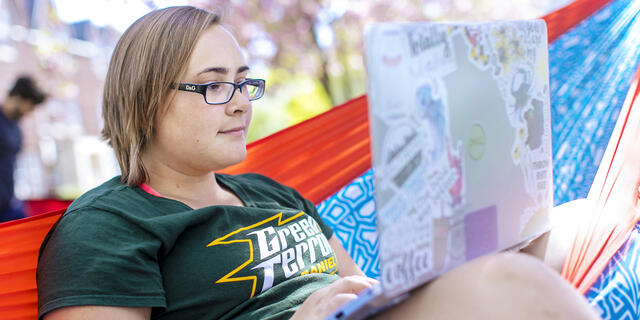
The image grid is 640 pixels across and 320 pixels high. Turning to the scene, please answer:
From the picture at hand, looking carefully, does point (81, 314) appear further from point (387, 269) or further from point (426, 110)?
point (426, 110)

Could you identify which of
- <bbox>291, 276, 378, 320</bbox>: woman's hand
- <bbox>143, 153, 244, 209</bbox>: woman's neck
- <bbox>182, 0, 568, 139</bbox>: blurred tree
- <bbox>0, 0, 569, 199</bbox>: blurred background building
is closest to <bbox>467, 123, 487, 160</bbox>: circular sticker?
<bbox>291, 276, 378, 320</bbox>: woman's hand

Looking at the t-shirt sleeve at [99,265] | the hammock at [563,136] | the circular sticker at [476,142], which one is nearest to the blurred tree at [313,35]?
the hammock at [563,136]

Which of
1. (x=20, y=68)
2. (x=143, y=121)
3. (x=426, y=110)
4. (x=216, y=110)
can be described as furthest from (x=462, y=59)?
(x=20, y=68)

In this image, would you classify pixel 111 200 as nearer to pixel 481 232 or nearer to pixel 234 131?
pixel 234 131

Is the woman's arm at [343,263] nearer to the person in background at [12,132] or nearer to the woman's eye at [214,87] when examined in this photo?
the woman's eye at [214,87]

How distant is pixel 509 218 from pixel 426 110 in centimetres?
30

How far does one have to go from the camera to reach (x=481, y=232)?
90 centimetres

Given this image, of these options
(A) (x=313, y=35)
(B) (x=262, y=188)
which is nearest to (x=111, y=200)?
(B) (x=262, y=188)

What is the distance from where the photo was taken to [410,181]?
2.52ft

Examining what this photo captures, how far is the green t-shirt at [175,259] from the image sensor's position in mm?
1021

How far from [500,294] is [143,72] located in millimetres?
841

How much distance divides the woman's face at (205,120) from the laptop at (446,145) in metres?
0.57

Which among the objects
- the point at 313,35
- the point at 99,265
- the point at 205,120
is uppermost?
the point at 205,120

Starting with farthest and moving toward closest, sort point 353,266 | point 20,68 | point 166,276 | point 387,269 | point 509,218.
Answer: point 20,68
point 353,266
point 166,276
point 509,218
point 387,269
